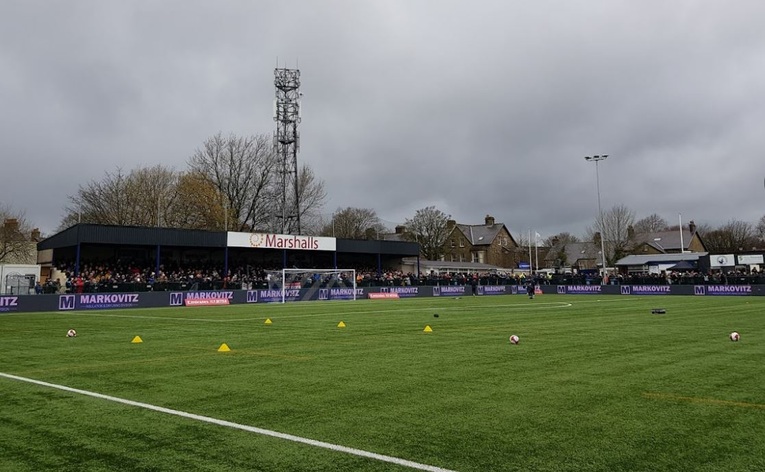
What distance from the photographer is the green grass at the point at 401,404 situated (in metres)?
5.34

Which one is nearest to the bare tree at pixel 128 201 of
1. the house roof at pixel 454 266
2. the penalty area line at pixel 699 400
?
the house roof at pixel 454 266

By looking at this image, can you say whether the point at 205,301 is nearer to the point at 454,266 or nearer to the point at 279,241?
the point at 279,241

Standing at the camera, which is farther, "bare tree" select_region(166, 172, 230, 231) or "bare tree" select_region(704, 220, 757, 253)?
"bare tree" select_region(704, 220, 757, 253)

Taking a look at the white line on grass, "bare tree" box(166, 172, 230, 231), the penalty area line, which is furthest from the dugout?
the penalty area line

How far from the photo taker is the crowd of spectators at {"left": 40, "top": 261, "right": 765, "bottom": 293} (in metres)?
41.1

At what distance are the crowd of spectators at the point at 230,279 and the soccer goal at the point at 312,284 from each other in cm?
9

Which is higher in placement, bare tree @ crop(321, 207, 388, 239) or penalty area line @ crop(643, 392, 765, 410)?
bare tree @ crop(321, 207, 388, 239)

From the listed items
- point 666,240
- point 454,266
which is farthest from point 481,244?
point 666,240

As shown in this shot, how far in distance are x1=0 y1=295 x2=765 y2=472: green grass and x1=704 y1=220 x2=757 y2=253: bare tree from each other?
11004cm

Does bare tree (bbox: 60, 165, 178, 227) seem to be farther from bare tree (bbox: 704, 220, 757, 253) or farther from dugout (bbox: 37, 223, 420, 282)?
bare tree (bbox: 704, 220, 757, 253)

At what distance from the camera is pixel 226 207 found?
69.9 meters

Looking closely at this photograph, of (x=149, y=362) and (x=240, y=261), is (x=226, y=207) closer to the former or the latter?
(x=240, y=261)

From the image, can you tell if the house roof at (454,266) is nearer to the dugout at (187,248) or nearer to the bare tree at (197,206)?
the dugout at (187,248)

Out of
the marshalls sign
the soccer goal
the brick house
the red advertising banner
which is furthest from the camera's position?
the brick house
